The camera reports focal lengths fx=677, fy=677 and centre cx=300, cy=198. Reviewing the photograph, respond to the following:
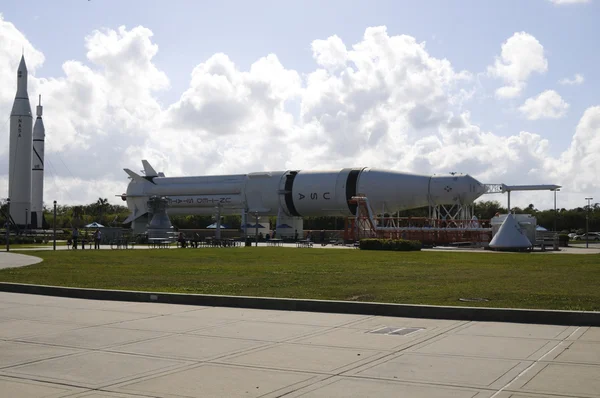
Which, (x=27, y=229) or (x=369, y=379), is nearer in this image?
(x=369, y=379)

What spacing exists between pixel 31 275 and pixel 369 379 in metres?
15.0

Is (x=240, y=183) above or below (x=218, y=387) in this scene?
above

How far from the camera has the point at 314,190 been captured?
62.1 m

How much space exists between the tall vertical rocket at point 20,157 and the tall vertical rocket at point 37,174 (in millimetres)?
3441

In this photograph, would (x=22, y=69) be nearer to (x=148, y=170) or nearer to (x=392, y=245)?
(x=148, y=170)

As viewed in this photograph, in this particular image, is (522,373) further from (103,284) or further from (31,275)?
(31,275)

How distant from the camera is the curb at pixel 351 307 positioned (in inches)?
416

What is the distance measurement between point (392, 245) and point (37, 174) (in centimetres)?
4901

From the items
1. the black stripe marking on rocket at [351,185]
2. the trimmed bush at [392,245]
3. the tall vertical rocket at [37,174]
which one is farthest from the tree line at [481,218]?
the trimmed bush at [392,245]

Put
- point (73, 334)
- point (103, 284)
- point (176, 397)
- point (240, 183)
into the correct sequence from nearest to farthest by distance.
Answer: point (176, 397) → point (73, 334) → point (103, 284) → point (240, 183)

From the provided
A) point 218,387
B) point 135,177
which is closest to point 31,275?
point 218,387

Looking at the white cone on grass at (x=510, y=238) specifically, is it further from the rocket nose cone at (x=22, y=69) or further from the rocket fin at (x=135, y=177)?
the rocket nose cone at (x=22, y=69)

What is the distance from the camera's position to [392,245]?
4266 centimetres

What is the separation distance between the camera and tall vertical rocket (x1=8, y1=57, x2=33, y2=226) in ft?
231
